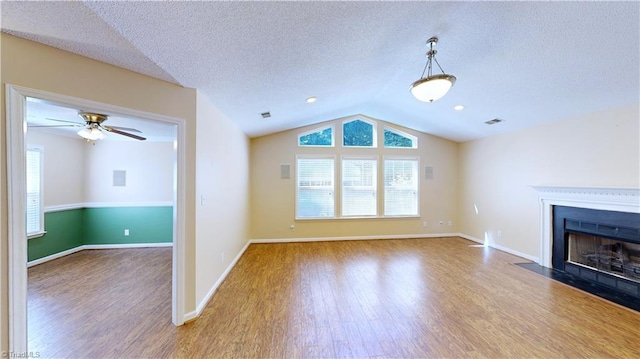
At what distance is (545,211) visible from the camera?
4.04 meters

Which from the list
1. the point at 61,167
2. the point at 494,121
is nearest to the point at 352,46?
the point at 494,121

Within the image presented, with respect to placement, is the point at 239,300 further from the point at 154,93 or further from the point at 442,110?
the point at 442,110

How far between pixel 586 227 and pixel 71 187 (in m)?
8.64

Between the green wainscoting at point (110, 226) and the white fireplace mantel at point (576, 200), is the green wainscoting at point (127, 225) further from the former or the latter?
the white fireplace mantel at point (576, 200)

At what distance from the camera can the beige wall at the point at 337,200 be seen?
5586 mm

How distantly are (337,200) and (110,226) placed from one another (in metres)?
4.75

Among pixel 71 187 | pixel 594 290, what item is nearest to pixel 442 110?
pixel 594 290

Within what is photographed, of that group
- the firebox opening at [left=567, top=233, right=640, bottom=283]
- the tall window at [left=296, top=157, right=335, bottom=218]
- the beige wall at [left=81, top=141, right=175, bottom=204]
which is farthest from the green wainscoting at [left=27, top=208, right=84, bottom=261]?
the firebox opening at [left=567, top=233, right=640, bottom=283]

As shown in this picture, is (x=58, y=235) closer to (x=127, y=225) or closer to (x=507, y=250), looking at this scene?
(x=127, y=225)

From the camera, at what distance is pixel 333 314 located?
255 cm

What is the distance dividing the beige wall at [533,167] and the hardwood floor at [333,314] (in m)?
1.38

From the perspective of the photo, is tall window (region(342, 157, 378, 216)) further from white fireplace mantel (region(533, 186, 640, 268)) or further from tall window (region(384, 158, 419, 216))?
white fireplace mantel (region(533, 186, 640, 268))

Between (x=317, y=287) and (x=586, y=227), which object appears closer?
(x=317, y=287)

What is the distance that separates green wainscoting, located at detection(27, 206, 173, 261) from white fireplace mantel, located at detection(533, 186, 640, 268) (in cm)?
694
